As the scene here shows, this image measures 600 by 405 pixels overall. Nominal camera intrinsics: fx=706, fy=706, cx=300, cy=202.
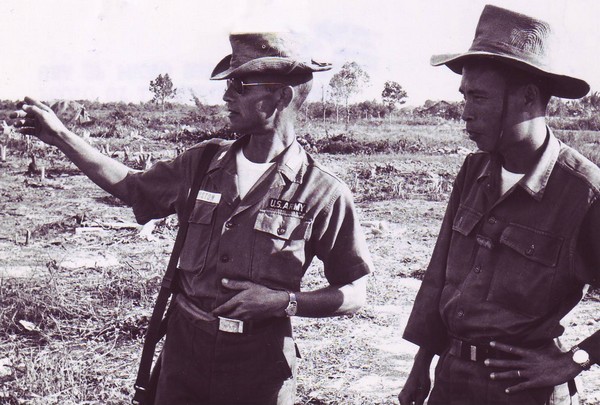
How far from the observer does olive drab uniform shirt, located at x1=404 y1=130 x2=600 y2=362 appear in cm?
231

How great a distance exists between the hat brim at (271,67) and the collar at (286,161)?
0.95 ft

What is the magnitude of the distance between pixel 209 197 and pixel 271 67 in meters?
0.56

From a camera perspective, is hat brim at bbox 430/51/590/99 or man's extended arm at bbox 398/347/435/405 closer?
hat brim at bbox 430/51/590/99

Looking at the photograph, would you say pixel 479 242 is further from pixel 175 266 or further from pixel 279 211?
pixel 175 266

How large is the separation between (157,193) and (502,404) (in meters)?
1.55

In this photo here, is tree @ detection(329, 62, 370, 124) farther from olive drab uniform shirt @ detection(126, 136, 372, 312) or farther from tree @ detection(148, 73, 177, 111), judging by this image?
olive drab uniform shirt @ detection(126, 136, 372, 312)

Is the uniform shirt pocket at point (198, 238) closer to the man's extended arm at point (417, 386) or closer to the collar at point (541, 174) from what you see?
the man's extended arm at point (417, 386)

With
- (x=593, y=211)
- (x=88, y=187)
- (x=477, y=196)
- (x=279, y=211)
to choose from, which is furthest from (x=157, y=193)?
(x=88, y=187)

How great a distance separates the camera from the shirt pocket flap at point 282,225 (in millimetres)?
2668

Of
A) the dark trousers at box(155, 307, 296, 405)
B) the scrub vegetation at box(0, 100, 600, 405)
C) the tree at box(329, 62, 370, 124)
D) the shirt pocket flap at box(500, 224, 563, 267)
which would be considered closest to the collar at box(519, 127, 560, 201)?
the shirt pocket flap at box(500, 224, 563, 267)

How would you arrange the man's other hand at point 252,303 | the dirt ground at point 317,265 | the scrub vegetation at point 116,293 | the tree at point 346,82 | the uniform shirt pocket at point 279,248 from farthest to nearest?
the tree at point 346,82 < the dirt ground at point 317,265 < the scrub vegetation at point 116,293 < the uniform shirt pocket at point 279,248 < the man's other hand at point 252,303

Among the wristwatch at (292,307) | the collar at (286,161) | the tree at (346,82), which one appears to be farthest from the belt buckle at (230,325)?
the tree at (346,82)

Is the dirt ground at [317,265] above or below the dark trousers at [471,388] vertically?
below

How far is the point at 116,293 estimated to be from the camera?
234 inches
